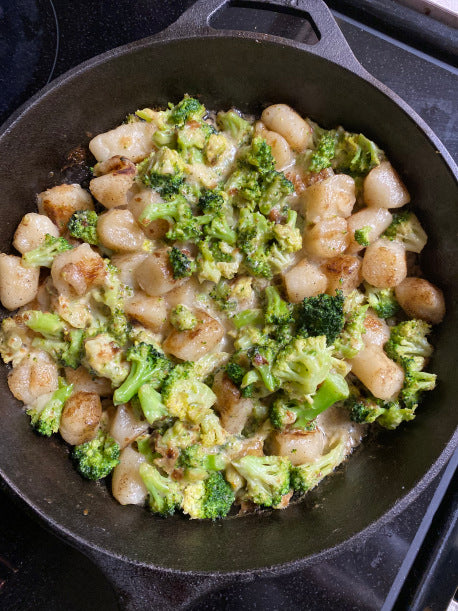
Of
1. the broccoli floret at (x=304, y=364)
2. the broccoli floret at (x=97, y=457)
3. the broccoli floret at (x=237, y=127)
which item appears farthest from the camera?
the broccoli floret at (x=237, y=127)

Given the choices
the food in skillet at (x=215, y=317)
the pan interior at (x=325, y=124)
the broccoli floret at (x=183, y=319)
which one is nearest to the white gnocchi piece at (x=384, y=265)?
the food in skillet at (x=215, y=317)

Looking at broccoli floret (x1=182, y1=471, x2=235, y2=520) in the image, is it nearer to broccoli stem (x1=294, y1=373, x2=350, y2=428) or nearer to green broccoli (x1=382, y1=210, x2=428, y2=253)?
broccoli stem (x1=294, y1=373, x2=350, y2=428)

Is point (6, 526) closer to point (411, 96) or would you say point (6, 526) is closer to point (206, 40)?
point (206, 40)

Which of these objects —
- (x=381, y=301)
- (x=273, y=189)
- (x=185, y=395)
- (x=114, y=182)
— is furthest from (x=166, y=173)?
(x=381, y=301)

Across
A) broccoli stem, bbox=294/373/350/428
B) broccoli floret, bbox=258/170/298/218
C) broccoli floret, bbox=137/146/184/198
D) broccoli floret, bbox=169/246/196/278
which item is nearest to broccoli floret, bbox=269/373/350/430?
broccoli stem, bbox=294/373/350/428

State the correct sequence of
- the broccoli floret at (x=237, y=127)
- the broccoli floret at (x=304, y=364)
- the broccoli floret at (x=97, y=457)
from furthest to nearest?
1. the broccoli floret at (x=237, y=127)
2. the broccoli floret at (x=97, y=457)
3. the broccoli floret at (x=304, y=364)

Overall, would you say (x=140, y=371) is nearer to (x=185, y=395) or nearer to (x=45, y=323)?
(x=185, y=395)

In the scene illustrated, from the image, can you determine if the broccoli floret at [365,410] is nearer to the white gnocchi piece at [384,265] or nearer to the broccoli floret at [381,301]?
the broccoli floret at [381,301]
